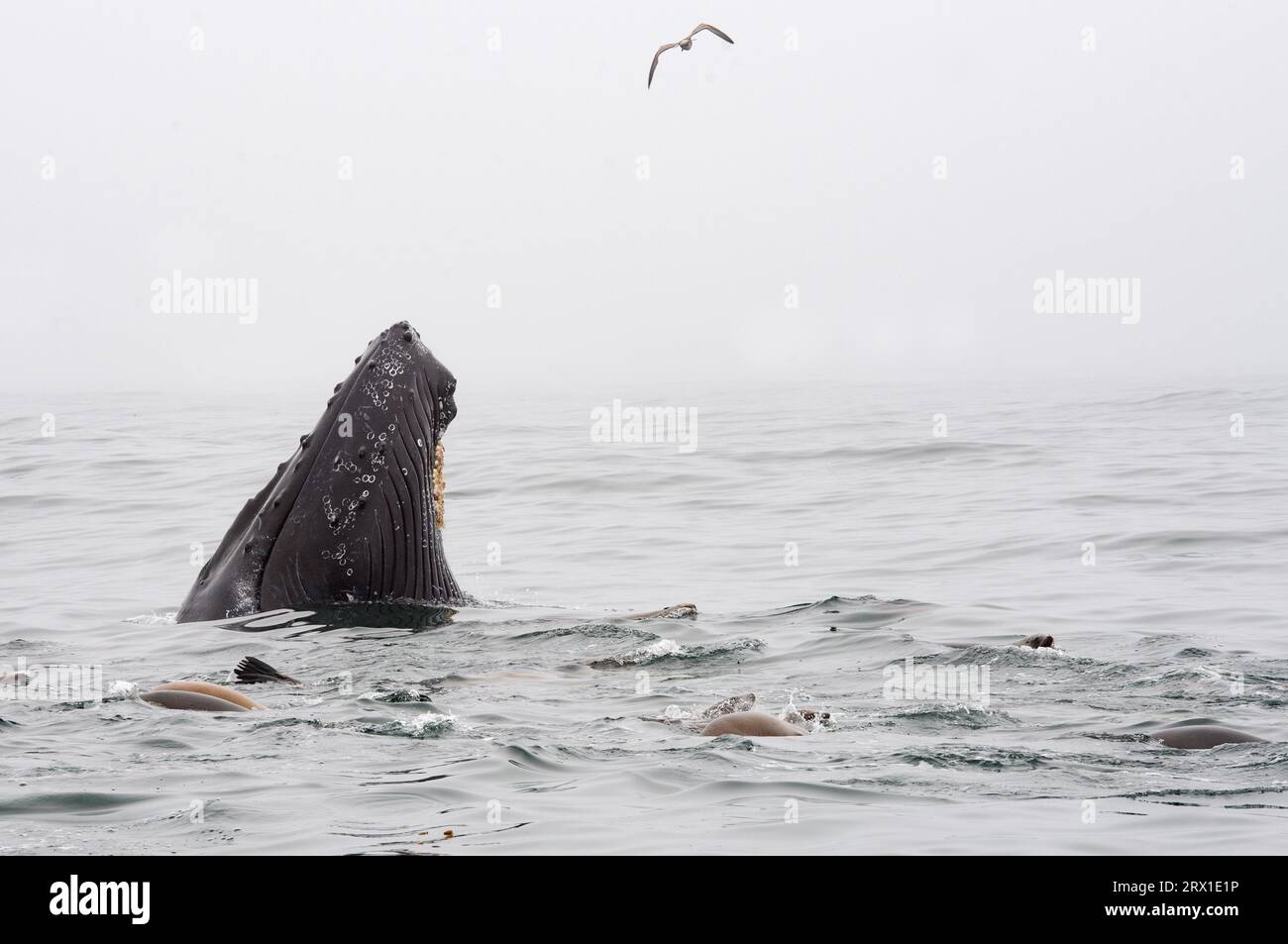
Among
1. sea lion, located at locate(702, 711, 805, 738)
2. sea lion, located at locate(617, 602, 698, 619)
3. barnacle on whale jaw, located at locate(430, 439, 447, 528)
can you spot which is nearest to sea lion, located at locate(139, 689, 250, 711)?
sea lion, located at locate(702, 711, 805, 738)

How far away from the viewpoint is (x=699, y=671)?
9.94 meters

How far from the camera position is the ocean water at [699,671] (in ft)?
20.2

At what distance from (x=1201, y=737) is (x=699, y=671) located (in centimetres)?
339

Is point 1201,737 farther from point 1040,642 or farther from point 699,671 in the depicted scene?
point 699,671

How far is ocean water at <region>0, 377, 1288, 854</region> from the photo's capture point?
617 cm

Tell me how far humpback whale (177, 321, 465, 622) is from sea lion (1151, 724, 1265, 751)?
5071 mm

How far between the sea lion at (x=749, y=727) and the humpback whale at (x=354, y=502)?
3.49 meters

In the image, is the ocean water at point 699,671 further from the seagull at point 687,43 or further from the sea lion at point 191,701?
the seagull at point 687,43

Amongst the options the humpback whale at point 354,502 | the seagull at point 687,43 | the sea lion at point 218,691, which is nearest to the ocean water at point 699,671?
the sea lion at point 218,691
